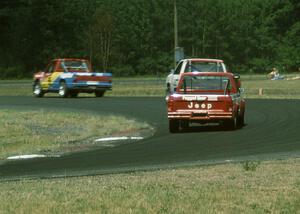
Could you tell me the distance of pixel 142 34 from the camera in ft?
286

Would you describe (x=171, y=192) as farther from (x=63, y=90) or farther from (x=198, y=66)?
(x=63, y=90)

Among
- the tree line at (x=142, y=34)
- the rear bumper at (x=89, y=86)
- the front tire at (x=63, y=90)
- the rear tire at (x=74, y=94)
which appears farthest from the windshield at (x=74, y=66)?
the tree line at (x=142, y=34)

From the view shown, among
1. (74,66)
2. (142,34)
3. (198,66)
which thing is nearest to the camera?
(198,66)

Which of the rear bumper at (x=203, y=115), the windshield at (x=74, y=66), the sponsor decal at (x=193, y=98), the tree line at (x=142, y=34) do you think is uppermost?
the sponsor decal at (x=193, y=98)

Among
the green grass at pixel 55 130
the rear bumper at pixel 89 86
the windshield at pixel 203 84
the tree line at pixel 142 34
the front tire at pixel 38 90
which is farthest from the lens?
the tree line at pixel 142 34

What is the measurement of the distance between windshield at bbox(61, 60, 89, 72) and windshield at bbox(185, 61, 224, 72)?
9523 millimetres

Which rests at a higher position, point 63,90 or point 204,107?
point 204,107

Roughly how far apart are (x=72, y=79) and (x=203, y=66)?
8.68 metres

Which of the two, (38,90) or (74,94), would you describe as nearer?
(74,94)

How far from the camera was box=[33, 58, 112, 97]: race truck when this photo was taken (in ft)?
116

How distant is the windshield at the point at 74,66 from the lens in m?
36.6

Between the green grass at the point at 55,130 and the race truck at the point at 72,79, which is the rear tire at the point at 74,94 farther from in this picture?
the green grass at the point at 55,130

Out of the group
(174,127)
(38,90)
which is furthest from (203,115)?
(38,90)

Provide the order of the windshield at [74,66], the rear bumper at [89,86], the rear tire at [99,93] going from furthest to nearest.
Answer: the rear tire at [99,93] → the windshield at [74,66] → the rear bumper at [89,86]
